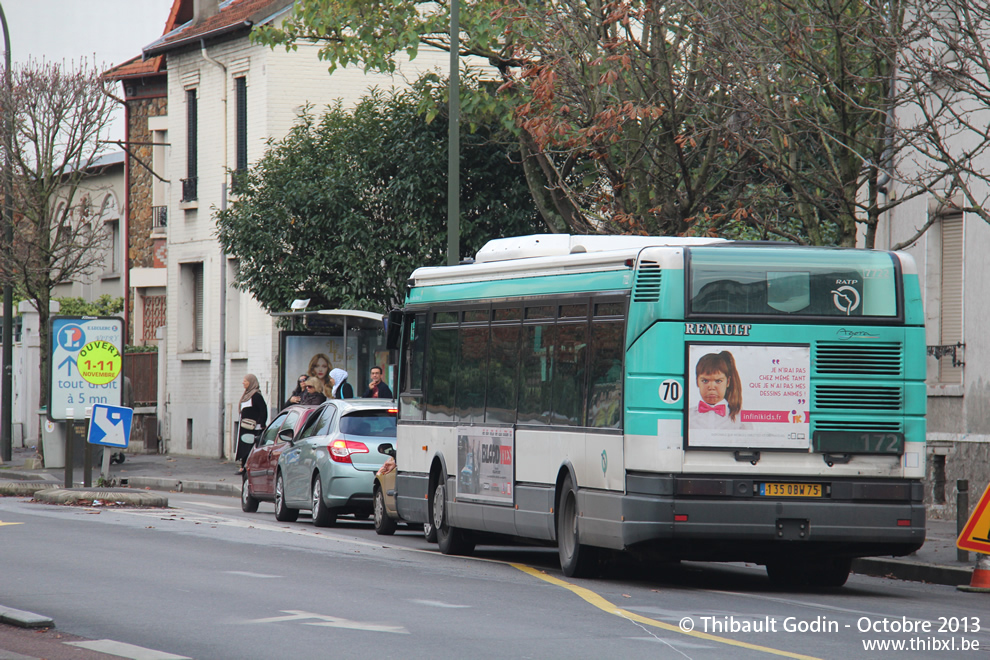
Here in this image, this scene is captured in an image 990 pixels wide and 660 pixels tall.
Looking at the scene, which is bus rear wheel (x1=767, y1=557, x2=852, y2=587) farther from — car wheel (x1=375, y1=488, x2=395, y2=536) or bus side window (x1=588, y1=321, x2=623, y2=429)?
car wheel (x1=375, y1=488, x2=395, y2=536)

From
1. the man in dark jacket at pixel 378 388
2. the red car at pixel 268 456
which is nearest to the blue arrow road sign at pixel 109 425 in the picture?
the red car at pixel 268 456

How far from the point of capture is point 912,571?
14477 millimetres

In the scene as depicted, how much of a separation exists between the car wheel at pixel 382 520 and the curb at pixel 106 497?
15.3 ft

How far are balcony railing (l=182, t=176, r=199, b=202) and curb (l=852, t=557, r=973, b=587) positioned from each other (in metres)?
27.4

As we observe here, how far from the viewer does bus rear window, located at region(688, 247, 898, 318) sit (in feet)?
40.5

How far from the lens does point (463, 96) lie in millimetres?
25562

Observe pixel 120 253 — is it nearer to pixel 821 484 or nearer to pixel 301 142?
pixel 301 142

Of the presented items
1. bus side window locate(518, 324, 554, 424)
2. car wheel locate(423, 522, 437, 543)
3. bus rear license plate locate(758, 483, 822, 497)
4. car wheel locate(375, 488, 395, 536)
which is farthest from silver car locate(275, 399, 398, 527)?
bus rear license plate locate(758, 483, 822, 497)

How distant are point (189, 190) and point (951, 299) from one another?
23.7m

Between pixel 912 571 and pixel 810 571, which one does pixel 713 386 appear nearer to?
pixel 810 571

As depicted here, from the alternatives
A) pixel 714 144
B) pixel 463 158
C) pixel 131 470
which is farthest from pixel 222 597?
pixel 131 470

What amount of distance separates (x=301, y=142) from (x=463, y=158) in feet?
11.6

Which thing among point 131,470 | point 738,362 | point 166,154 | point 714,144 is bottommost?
point 131,470

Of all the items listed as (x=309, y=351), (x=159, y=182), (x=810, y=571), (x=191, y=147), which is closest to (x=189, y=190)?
(x=191, y=147)
